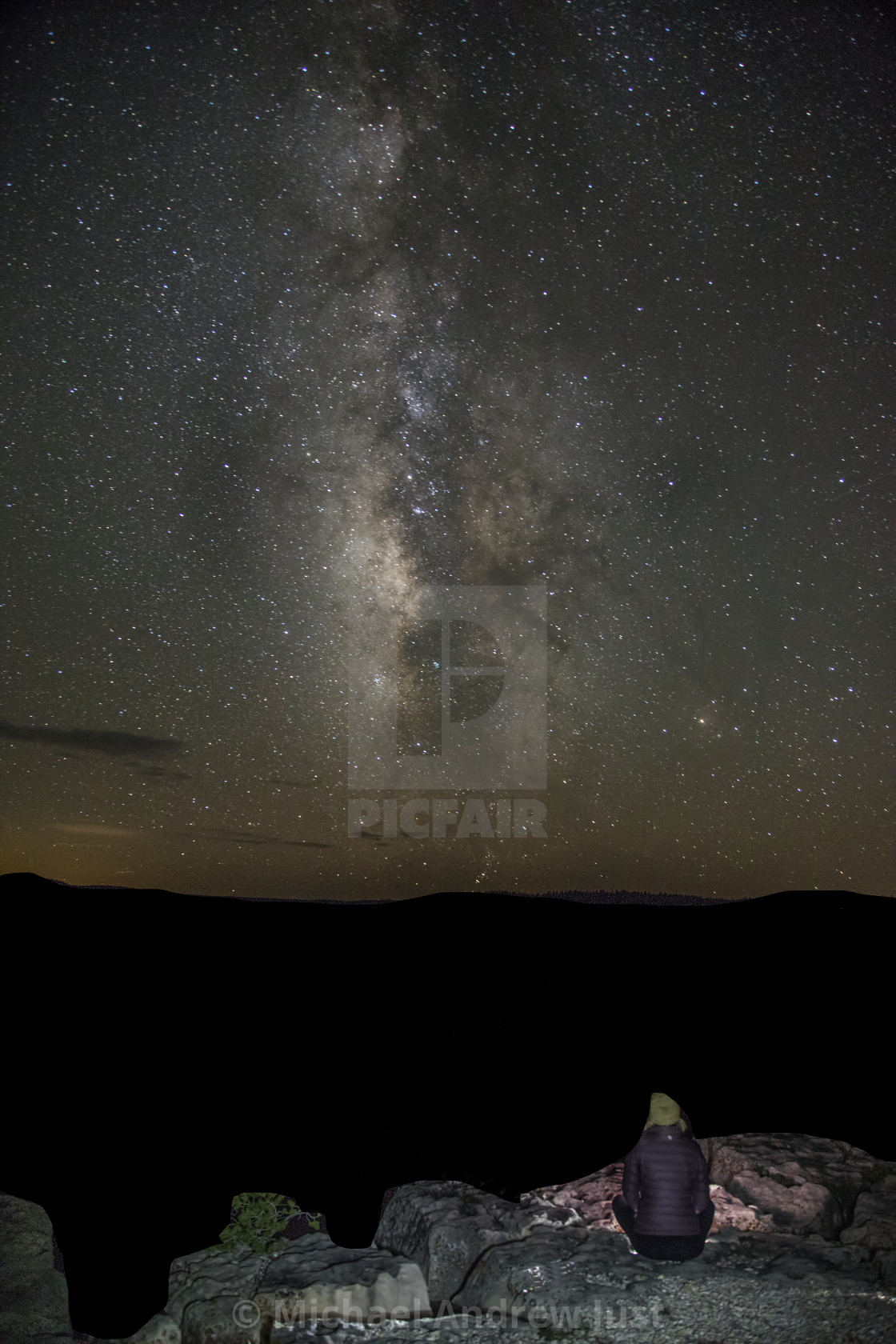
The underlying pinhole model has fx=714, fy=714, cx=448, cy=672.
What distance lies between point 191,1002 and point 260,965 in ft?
0.81

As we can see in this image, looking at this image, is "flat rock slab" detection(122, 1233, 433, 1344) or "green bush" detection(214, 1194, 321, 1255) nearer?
"flat rock slab" detection(122, 1233, 433, 1344)

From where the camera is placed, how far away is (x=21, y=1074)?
2.37 metres

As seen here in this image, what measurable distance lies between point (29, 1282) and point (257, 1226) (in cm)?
142

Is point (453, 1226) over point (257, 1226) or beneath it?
over

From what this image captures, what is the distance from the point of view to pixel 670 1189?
116 inches

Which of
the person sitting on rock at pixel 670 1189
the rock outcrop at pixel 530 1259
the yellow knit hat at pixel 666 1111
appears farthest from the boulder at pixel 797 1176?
the yellow knit hat at pixel 666 1111

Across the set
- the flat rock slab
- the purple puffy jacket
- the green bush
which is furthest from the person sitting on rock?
the green bush

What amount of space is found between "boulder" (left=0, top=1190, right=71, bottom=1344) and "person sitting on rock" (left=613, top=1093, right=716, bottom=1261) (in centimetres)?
286

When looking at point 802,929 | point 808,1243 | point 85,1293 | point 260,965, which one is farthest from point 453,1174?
point 808,1243

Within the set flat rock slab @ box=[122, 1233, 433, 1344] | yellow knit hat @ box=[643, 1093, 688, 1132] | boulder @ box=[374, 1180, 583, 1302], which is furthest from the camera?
boulder @ box=[374, 1180, 583, 1302]

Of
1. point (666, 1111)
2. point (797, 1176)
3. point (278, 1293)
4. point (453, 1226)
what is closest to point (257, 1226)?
point (278, 1293)

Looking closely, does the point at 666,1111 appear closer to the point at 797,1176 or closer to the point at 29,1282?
the point at 797,1176

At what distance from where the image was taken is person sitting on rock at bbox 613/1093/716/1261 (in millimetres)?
2939

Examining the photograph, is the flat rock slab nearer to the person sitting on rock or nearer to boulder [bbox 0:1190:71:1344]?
boulder [bbox 0:1190:71:1344]
